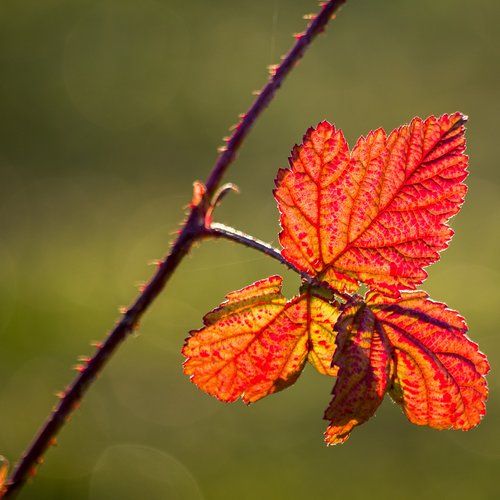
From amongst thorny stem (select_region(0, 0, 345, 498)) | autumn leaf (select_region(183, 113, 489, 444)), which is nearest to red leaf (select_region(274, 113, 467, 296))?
autumn leaf (select_region(183, 113, 489, 444))

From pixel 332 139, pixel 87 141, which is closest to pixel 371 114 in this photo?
pixel 87 141

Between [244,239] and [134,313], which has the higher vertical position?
[244,239]

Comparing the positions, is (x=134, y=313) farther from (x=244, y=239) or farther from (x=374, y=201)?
(x=374, y=201)

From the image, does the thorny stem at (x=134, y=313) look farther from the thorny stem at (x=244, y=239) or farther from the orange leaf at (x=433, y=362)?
the orange leaf at (x=433, y=362)

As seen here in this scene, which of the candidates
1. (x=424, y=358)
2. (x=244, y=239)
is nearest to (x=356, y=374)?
(x=424, y=358)

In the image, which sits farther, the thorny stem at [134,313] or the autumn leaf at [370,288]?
the autumn leaf at [370,288]

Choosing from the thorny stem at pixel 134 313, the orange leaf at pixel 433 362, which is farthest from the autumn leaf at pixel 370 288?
the thorny stem at pixel 134 313
